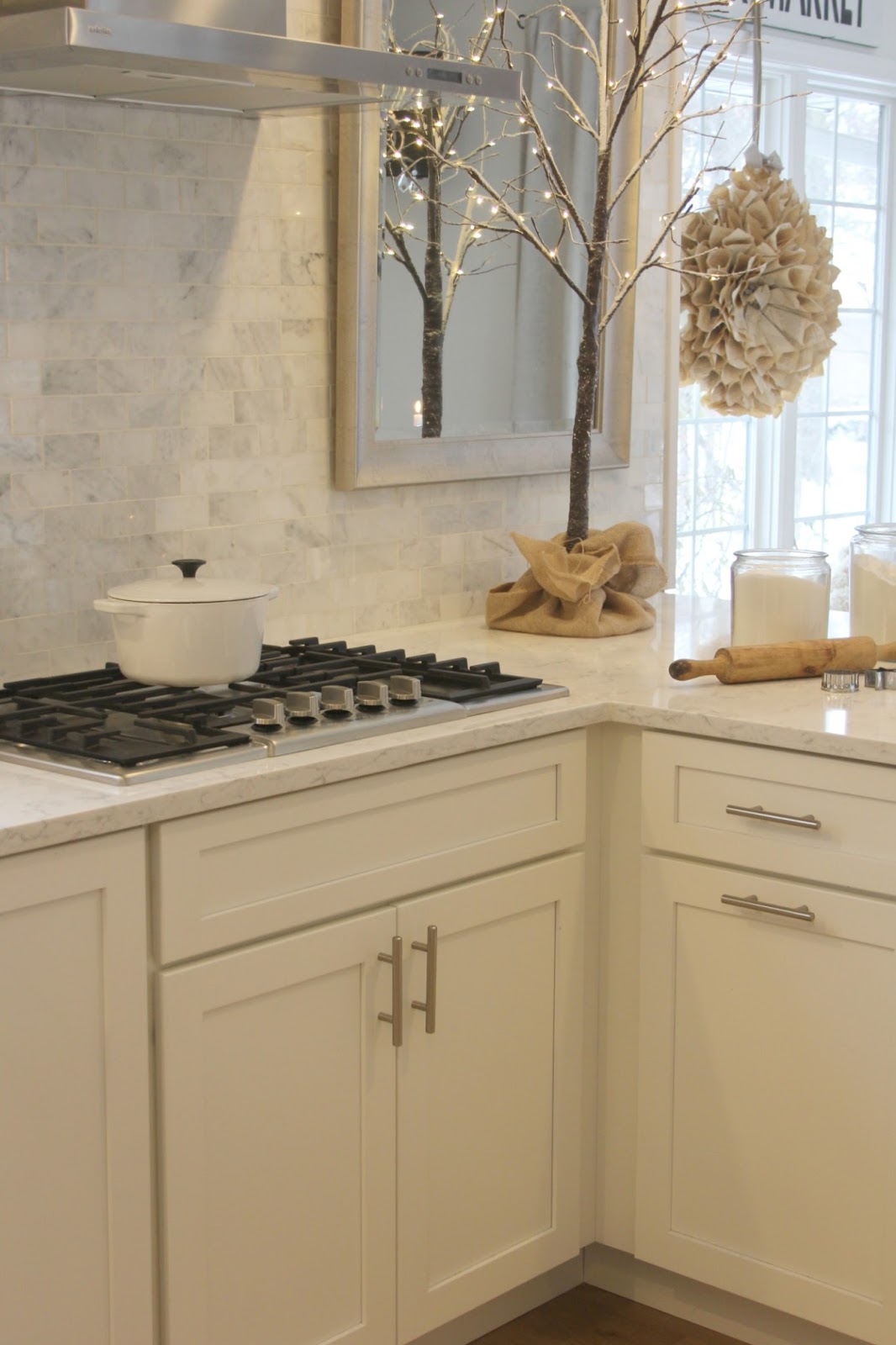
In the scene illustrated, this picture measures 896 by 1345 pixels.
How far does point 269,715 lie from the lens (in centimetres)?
201

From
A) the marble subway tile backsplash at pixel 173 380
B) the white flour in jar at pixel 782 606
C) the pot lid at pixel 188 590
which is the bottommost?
the white flour in jar at pixel 782 606

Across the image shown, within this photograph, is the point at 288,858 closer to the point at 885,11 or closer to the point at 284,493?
the point at 284,493

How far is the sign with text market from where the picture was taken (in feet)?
13.6

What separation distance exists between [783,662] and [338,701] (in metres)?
0.71

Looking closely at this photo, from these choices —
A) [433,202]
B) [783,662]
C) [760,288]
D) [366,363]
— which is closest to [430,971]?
[783,662]

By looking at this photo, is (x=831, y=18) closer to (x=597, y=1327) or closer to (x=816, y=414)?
(x=816, y=414)

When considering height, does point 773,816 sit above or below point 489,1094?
above

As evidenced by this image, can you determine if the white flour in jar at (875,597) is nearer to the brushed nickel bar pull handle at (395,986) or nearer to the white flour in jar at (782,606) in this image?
the white flour in jar at (782,606)

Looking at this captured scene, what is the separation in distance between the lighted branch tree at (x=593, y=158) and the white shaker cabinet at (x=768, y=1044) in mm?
814

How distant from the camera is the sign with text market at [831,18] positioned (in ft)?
13.6

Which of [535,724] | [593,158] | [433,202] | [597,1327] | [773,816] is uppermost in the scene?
[593,158]

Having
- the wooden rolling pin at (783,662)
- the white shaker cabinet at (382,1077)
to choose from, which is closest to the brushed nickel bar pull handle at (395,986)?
the white shaker cabinet at (382,1077)

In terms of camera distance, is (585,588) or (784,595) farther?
(585,588)

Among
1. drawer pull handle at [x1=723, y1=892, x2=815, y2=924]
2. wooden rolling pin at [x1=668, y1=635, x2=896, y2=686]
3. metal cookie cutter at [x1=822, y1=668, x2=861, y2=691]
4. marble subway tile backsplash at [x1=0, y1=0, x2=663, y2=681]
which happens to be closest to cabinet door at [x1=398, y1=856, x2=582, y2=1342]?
drawer pull handle at [x1=723, y1=892, x2=815, y2=924]
